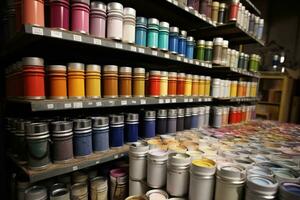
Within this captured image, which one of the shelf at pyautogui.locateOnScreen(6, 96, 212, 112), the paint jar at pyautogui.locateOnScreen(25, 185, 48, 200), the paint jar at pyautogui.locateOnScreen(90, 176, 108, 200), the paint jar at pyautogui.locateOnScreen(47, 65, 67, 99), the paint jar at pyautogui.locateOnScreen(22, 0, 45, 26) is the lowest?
the paint jar at pyautogui.locateOnScreen(90, 176, 108, 200)

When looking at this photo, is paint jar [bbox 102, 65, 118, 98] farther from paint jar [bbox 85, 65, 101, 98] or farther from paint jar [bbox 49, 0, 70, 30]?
paint jar [bbox 49, 0, 70, 30]

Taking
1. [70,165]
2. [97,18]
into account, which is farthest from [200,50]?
[70,165]

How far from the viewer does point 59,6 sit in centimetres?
104

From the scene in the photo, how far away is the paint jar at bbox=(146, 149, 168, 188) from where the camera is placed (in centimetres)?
102

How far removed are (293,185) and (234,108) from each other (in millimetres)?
1852

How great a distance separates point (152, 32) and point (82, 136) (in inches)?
36.9

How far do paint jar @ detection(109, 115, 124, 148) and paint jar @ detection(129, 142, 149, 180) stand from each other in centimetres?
29

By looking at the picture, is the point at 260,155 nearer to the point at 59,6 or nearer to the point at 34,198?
the point at 34,198

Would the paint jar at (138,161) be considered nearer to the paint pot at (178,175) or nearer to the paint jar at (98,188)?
the paint pot at (178,175)

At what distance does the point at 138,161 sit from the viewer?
1112 mm

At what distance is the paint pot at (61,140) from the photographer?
108 centimetres

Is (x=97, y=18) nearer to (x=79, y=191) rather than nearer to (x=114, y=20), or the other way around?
(x=114, y=20)

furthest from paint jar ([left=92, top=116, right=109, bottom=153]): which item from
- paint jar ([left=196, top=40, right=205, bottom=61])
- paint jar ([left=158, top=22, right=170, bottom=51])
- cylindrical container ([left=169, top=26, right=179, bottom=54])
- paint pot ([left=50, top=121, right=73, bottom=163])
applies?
paint jar ([left=196, top=40, right=205, bottom=61])

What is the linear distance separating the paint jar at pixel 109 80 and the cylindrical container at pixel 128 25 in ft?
0.73
